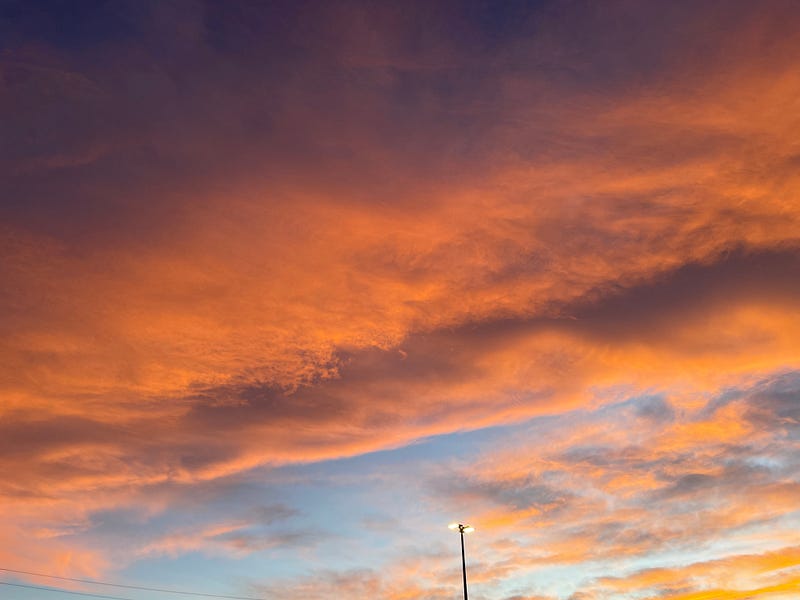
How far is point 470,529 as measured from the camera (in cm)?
4941
